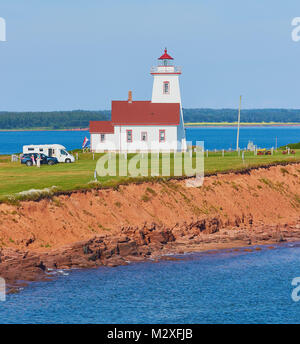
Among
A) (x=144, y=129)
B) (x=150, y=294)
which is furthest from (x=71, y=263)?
(x=144, y=129)

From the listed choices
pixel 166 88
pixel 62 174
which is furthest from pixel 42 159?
pixel 166 88

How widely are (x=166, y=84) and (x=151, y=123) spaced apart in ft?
20.4

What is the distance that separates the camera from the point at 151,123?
81.4m

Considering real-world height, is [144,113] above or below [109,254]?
above

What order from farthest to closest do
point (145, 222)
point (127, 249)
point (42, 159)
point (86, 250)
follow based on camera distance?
point (42, 159) → point (145, 222) → point (127, 249) → point (86, 250)

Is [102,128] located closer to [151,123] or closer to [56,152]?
[151,123]

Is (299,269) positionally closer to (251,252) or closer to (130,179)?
(251,252)

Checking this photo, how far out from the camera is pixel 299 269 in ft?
130

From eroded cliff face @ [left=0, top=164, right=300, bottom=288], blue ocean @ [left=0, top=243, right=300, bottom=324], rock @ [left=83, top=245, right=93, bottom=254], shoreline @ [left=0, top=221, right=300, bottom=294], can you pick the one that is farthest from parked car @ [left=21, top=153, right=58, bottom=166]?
blue ocean @ [left=0, top=243, right=300, bottom=324]

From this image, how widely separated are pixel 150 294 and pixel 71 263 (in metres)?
6.65

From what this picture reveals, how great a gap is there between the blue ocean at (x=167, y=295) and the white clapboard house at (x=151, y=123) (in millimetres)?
40917

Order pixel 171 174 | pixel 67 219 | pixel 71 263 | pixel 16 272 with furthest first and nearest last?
pixel 171 174, pixel 67 219, pixel 71 263, pixel 16 272

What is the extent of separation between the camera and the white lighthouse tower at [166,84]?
8369 centimetres

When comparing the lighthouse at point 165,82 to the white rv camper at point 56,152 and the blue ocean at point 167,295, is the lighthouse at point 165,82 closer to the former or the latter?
the white rv camper at point 56,152
